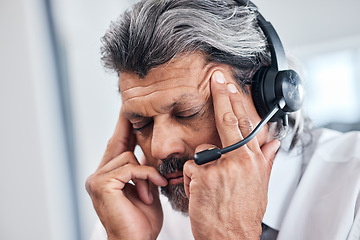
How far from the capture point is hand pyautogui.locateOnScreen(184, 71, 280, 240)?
855 mm

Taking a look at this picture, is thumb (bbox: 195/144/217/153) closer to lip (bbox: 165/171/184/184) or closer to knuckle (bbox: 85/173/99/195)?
lip (bbox: 165/171/184/184)

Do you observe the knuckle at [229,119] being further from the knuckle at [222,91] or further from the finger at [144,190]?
the finger at [144,190]

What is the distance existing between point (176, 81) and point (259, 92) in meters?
0.24

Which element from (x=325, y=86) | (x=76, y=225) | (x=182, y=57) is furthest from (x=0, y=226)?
(x=325, y=86)

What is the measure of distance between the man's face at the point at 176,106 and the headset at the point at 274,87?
5 cm

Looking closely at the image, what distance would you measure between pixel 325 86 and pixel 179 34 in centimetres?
177

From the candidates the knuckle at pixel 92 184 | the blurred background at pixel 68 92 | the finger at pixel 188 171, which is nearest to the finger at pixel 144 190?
the knuckle at pixel 92 184

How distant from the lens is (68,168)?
189 cm

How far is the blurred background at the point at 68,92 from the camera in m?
1.66

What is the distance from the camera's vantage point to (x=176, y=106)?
92cm

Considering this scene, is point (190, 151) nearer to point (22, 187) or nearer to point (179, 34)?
point (179, 34)

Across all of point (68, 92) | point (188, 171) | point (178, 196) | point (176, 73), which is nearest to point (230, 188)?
point (188, 171)

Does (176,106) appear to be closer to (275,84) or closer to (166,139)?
(166,139)

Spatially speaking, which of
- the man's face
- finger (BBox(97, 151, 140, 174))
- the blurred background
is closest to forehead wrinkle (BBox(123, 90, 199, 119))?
the man's face
